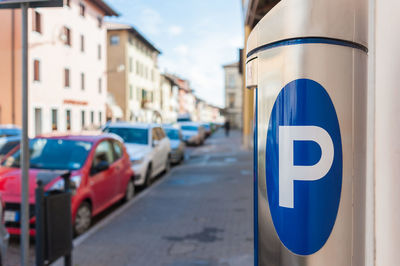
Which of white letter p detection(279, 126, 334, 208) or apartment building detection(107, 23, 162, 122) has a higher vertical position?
apartment building detection(107, 23, 162, 122)

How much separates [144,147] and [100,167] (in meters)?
4.20

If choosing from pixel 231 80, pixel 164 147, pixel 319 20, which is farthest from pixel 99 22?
pixel 231 80

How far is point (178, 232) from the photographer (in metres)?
5.77

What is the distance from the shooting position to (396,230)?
1835 mm

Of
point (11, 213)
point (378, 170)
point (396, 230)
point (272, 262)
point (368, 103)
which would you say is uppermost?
point (368, 103)

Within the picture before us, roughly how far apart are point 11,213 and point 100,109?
3061 cm

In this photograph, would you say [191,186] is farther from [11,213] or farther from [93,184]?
[11,213]

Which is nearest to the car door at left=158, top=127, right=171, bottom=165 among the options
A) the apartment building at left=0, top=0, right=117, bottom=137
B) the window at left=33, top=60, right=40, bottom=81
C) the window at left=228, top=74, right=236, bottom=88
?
the apartment building at left=0, top=0, right=117, bottom=137

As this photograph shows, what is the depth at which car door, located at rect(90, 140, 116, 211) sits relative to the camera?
6.31 m

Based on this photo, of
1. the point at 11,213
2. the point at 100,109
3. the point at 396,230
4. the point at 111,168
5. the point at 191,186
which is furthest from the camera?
the point at 100,109

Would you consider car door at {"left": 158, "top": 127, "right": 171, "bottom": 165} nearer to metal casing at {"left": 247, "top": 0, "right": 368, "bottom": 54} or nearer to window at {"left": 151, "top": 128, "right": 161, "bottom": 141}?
window at {"left": 151, "top": 128, "right": 161, "bottom": 141}

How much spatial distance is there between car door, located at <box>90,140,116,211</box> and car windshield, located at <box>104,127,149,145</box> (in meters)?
3.58

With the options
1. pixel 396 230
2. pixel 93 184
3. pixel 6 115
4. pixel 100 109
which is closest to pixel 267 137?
pixel 396 230

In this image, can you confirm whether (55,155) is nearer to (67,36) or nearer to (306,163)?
(306,163)
